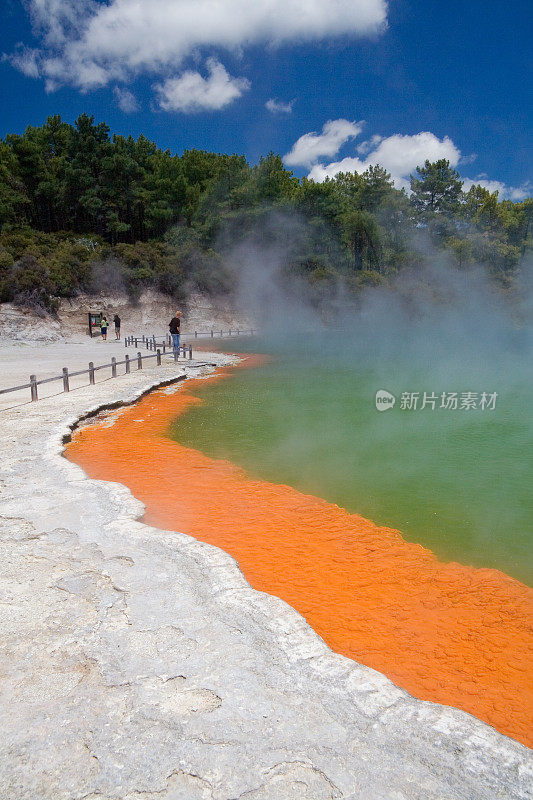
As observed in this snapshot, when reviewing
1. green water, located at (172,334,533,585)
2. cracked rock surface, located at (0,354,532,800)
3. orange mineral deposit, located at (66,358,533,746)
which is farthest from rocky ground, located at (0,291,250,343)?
cracked rock surface, located at (0,354,532,800)

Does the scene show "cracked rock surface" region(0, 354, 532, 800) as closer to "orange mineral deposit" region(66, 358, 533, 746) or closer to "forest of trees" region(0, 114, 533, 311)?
"orange mineral deposit" region(66, 358, 533, 746)

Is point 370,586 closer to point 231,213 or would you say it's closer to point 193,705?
point 193,705

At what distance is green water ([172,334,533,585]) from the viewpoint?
5867 millimetres

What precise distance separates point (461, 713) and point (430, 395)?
13.1 m

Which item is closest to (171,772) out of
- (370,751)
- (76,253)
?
(370,751)

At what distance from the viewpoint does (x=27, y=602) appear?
3.38 m

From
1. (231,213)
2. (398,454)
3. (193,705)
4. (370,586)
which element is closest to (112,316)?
(231,213)

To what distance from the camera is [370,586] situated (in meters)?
4.46

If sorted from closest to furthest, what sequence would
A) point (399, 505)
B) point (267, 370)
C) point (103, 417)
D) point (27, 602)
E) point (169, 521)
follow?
point (27, 602) < point (169, 521) < point (399, 505) < point (103, 417) < point (267, 370)

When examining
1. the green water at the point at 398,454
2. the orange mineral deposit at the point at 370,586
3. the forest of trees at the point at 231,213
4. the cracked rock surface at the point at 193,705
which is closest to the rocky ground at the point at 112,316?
the forest of trees at the point at 231,213

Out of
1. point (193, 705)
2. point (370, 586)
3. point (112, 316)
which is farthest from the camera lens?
point (112, 316)

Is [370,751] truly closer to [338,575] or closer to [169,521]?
[338,575]

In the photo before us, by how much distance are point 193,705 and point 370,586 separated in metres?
2.39

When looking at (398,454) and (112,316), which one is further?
(112,316)
